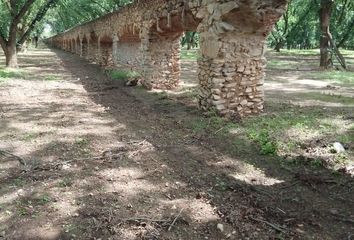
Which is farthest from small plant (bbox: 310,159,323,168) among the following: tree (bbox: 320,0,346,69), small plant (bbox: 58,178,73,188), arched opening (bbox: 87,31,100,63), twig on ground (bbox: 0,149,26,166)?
arched opening (bbox: 87,31,100,63)

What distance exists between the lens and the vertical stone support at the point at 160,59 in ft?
41.4

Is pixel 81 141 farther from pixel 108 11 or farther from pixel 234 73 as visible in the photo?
pixel 108 11

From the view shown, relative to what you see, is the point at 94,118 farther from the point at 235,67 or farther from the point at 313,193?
the point at 313,193

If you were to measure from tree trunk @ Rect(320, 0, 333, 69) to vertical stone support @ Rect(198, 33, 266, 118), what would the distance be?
37.4ft

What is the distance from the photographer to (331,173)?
221 inches

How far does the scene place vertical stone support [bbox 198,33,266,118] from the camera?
8.30 m

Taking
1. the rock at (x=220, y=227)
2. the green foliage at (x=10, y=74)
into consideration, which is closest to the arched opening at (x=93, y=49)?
the green foliage at (x=10, y=74)

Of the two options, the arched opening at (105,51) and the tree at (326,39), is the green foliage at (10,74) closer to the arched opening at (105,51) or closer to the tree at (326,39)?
the arched opening at (105,51)

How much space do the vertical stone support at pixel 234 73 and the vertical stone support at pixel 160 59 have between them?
13.2 ft

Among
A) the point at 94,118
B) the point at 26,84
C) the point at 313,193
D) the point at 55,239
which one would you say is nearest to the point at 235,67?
the point at 94,118

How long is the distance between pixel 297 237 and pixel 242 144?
2936 millimetres

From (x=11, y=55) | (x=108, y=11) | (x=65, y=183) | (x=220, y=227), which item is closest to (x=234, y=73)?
(x=65, y=183)

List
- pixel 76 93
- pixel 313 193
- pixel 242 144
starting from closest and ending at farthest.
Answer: pixel 313 193 < pixel 242 144 < pixel 76 93

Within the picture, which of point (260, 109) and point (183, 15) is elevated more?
point (183, 15)
